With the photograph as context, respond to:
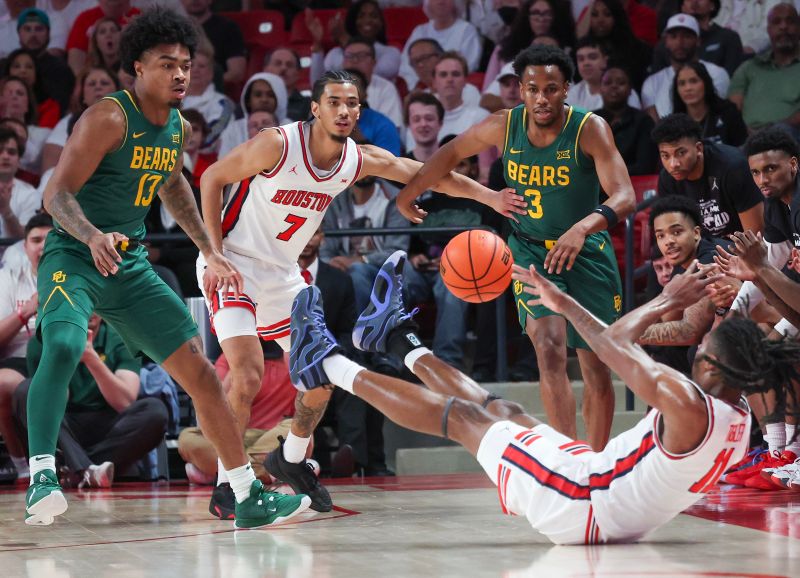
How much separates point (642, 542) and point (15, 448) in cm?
468

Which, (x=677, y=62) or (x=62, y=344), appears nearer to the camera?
(x=62, y=344)

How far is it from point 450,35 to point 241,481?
658 cm

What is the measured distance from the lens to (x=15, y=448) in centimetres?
756

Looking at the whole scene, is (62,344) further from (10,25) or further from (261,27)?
(10,25)

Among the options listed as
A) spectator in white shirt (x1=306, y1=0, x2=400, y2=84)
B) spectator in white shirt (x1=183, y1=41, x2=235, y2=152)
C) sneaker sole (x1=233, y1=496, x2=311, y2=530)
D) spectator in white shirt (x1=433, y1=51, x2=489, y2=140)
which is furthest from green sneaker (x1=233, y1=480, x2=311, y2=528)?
spectator in white shirt (x1=306, y1=0, x2=400, y2=84)

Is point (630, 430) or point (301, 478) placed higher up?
point (630, 430)

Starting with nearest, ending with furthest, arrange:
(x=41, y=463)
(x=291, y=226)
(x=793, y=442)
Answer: (x=41, y=463) < (x=291, y=226) < (x=793, y=442)

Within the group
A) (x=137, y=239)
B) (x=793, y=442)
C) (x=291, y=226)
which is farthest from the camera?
(x=793, y=442)

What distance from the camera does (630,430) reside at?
13.2ft

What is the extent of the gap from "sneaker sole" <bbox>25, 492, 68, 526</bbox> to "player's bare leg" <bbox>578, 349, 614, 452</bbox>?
272cm

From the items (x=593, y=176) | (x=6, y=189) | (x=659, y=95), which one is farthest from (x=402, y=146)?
(x=593, y=176)

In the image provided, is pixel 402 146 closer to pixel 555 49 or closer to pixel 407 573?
pixel 555 49

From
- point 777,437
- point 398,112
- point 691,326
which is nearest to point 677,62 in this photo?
point 398,112

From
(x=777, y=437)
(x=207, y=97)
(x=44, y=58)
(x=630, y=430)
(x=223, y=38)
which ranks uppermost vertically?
(x=223, y=38)
